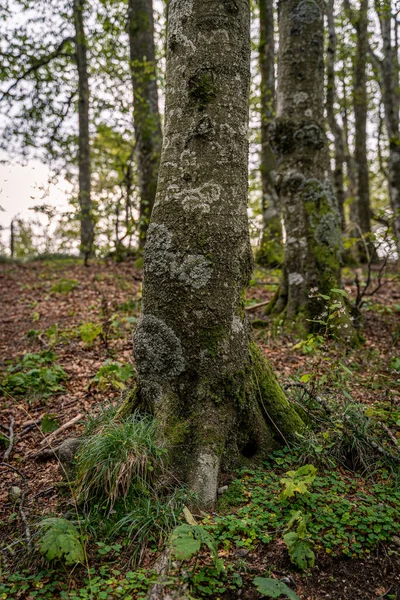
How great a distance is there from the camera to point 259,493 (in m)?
2.63

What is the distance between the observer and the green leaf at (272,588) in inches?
74.1

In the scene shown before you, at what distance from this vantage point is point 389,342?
5.61m

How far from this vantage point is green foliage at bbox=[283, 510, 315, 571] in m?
2.15

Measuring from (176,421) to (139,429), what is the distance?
26 centimetres

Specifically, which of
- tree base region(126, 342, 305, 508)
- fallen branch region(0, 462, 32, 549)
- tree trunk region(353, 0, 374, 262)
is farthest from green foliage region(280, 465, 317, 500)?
tree trunk region(353, 0, 374, 262)

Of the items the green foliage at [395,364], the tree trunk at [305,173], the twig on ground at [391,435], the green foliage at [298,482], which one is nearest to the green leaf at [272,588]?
the green foliage at [298,482]

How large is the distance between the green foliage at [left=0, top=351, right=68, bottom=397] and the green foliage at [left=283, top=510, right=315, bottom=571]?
306 cm

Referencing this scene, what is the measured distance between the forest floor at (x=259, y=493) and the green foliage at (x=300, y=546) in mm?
11

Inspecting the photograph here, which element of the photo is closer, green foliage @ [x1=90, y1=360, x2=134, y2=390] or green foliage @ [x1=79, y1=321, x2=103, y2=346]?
green foliage @ [x1=90, y1=360, x2=134, y2=390]

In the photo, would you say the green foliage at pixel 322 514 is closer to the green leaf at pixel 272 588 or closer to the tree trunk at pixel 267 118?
the green leaf at pixel 272 588

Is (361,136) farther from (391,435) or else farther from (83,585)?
(83,585)

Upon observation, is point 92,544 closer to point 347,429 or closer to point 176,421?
point 176,421

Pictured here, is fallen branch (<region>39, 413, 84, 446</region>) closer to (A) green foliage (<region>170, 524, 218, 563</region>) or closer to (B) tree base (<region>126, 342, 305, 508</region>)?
(B) tree base (<region>126, 342, 305, 508</region>)

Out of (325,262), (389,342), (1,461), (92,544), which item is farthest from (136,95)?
(92,544)
